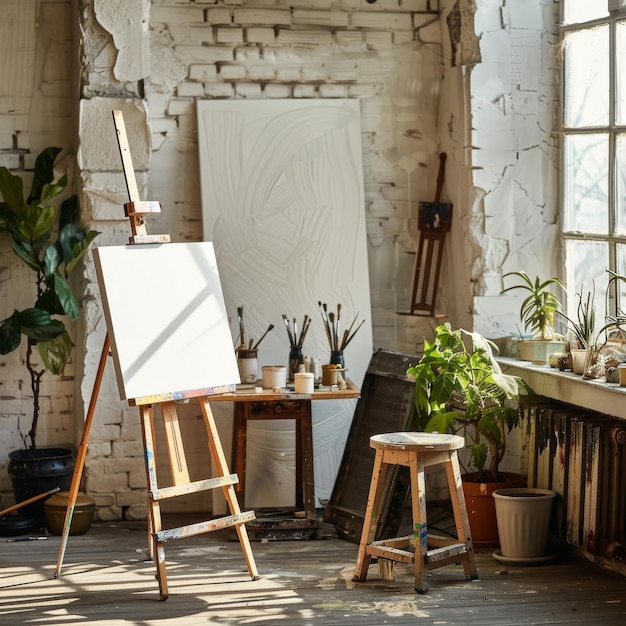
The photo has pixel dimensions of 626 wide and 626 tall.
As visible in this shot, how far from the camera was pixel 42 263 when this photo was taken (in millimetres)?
4969

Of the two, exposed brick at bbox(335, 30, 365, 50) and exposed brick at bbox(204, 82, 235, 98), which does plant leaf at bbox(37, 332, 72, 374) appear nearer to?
exposed brick at bbox(204, 82, 235, 98)

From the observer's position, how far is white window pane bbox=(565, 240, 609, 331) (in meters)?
4.74

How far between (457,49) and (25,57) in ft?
7.38

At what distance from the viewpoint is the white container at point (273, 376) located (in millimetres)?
4777

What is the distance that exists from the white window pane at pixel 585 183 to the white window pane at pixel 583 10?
554 mm

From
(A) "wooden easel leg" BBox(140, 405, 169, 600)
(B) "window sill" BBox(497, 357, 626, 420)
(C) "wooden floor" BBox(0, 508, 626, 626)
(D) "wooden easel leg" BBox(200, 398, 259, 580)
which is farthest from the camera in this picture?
(D) "wooden easel leg" BBox(200, 398, 259, 580)

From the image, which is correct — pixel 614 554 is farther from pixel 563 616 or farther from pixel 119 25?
pixel 119 25

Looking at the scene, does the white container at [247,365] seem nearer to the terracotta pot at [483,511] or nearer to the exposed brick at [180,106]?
the terracotta pot at [483,511]

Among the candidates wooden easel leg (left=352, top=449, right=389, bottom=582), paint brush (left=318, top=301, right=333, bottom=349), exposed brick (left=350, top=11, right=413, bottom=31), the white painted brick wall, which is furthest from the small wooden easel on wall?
wooden easel leg (left=352, top=449, right=389, bottom=582)

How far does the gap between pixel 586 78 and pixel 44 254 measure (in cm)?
276

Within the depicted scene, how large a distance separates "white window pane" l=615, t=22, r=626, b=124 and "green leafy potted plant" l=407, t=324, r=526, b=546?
3.94 ft

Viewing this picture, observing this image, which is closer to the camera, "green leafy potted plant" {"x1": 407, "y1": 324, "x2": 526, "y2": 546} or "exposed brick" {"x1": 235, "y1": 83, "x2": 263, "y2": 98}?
"green leafy potted plant" {"x1": 407, "y1": 324, "x2": 526, "y2": 546}

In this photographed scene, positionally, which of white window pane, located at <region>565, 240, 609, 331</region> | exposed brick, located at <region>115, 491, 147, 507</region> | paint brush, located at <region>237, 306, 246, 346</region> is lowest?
exposed brick, located at <region>115, 491, 147, 507</region>

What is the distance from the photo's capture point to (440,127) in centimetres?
546
